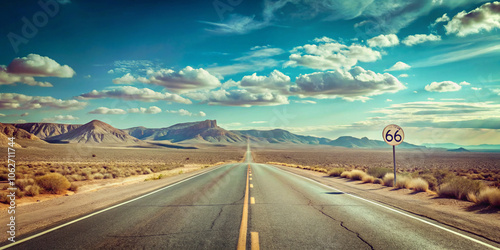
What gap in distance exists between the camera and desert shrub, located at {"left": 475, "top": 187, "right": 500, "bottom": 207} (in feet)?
24.9

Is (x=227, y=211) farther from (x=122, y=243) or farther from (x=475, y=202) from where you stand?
(x=475, y=202)

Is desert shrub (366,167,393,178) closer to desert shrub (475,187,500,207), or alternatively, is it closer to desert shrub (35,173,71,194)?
desert shrub (475,187,500,207)

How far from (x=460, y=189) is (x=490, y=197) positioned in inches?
72.1

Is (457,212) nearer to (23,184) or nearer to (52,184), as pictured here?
(52,184)

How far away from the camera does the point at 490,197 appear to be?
7.79 metres

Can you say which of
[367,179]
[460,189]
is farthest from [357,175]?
[460,189]

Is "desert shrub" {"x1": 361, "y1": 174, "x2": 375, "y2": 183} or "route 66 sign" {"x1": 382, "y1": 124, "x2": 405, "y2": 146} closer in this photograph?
"route 66 sign" {"x1": 382, "y1": 124, "x2": 405, "y2": 146}

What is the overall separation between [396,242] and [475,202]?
593cm

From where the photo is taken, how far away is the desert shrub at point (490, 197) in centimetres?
759

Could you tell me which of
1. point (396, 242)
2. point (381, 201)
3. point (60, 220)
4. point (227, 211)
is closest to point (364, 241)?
point (396, 242)

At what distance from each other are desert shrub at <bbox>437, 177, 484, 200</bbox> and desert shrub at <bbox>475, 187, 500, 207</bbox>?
87cm

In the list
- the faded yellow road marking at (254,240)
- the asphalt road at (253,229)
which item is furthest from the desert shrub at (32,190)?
the faded yellow road marking at (254,240)

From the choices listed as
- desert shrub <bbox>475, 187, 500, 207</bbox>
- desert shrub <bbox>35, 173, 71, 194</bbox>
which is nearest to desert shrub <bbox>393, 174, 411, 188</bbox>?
desert shrub <bbox>475, 187, 500, 207</bbox>

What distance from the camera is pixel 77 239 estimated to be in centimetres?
509
